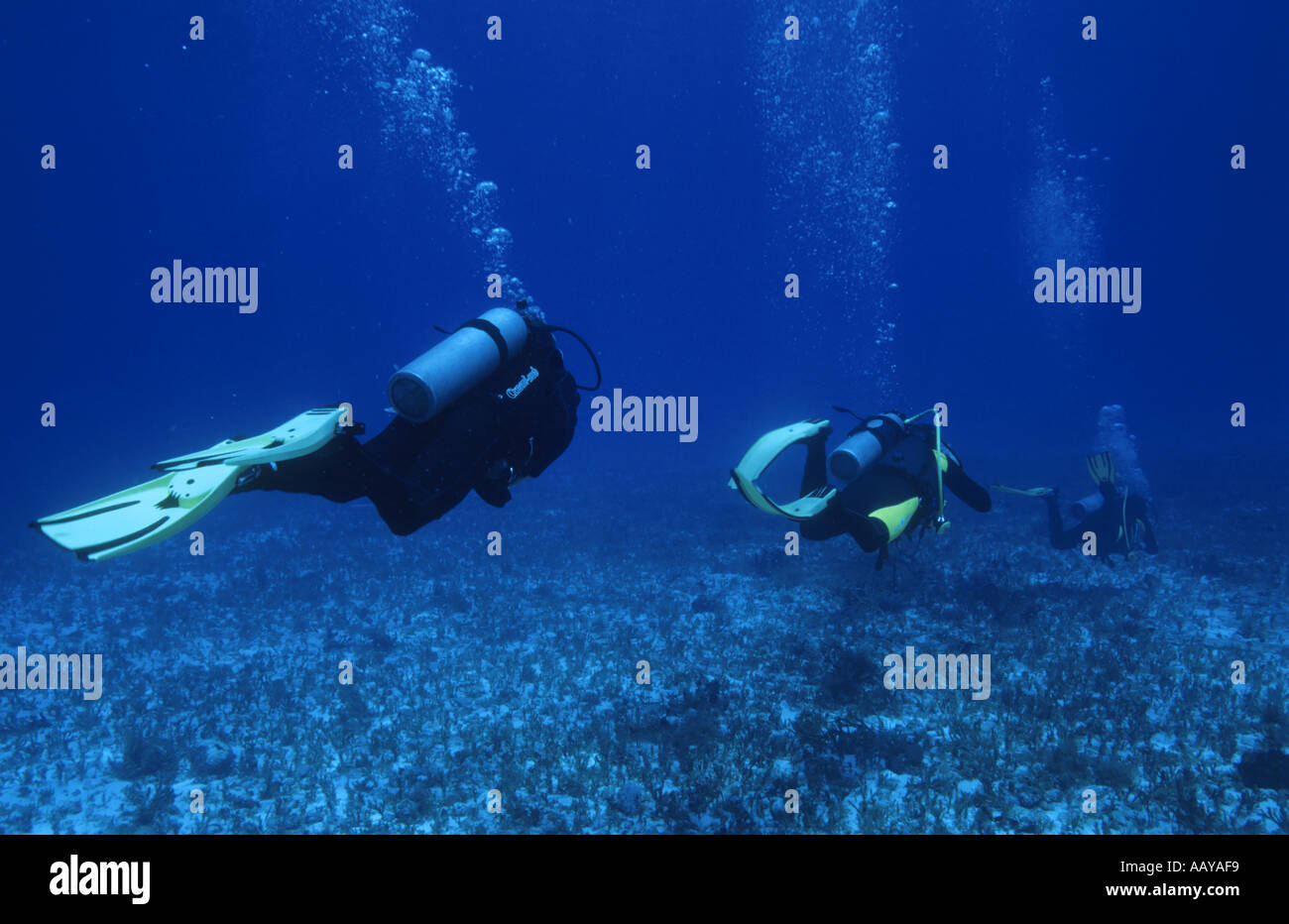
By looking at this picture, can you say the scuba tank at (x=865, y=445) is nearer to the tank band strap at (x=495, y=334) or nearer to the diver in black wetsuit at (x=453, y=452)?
the diver in black wetsuit at (x=453, y=452)

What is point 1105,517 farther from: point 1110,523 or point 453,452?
point 453,452

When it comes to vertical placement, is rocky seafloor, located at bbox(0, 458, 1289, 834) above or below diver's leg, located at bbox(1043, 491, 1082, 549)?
below

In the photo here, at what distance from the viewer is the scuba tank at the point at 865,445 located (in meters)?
6.44

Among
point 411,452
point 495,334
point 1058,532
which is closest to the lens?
point 411,452

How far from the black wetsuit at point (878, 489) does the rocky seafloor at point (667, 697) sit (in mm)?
2693

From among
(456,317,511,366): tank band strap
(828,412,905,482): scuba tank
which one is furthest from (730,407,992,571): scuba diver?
(456,317,511,366): tank band strap

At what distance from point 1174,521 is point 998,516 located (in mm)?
4209

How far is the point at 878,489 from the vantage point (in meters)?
6.62

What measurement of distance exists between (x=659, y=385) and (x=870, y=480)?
123 m

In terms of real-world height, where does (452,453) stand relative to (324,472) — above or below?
above

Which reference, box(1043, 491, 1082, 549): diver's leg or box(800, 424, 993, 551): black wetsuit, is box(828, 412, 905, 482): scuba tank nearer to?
box(800, 424, 993, 551): black wetsuit

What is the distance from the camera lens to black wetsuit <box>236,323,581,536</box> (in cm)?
408

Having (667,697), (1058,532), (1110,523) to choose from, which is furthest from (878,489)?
(1110,523)

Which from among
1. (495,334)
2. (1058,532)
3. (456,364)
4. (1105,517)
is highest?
(495,334)
